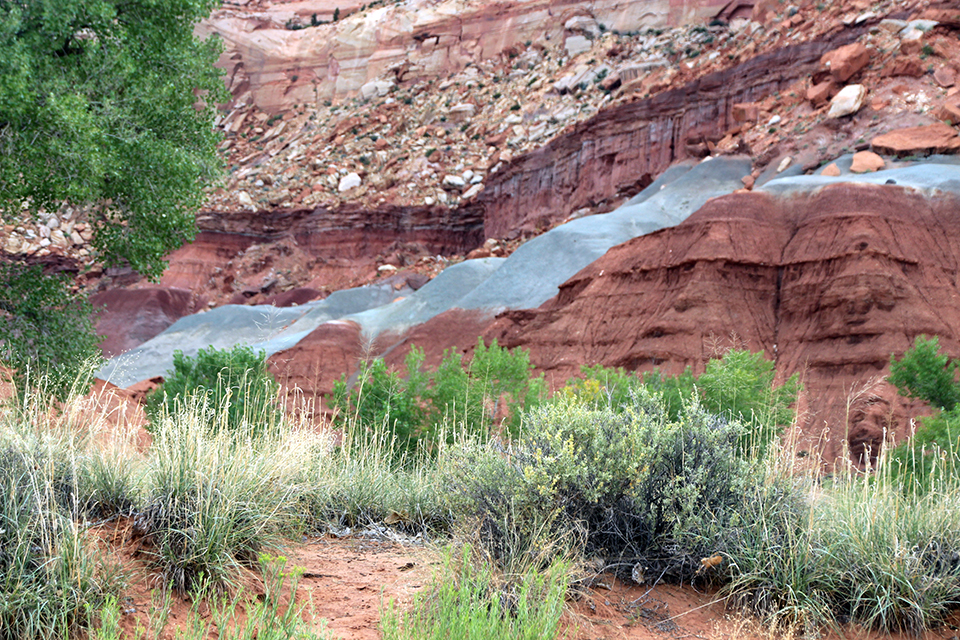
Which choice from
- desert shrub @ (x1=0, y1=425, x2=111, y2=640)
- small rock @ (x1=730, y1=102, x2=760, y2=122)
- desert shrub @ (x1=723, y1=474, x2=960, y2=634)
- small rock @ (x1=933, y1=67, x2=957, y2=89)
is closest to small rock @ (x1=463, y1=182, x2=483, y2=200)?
small rock @ (x1=730, y1=102, x2=760, y2=122)

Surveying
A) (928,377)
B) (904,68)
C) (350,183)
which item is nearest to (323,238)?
(350,183)

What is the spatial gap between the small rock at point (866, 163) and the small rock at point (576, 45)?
36.9 meters

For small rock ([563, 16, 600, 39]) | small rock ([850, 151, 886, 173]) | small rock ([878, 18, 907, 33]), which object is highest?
small rock ([563, 16, 600, 39])

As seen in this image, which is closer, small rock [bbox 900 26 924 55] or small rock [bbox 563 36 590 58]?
small rock [bbox 900 26 924 55]

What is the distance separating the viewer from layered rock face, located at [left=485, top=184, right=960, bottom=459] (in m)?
23.5

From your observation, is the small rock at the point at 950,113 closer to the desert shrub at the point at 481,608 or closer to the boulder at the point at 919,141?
the boulder at the point at 919,141

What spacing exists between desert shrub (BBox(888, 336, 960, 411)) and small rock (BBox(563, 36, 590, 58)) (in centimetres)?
4975

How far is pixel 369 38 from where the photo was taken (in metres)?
76.9

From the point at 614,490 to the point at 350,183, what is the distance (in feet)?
193

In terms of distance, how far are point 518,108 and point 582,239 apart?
2849 centimetres

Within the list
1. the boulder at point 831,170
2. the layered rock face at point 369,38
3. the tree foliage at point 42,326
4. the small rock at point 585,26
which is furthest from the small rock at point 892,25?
the tree foliage at point 42,326

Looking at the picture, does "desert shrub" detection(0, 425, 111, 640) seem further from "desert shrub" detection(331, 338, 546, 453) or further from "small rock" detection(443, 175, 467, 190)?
"small rock" detection(443, 175, 467, 190)

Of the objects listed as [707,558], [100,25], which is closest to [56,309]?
[100,25]

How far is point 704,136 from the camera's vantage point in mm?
41844
